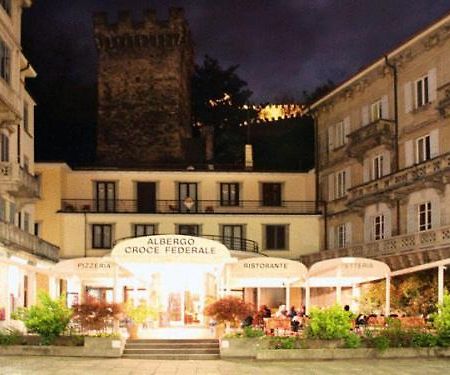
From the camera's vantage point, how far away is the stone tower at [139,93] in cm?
6994

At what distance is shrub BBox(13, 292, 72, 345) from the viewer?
26.9 m

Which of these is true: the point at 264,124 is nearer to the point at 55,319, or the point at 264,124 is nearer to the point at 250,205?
the point at 250,205

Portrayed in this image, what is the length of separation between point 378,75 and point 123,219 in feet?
64.8

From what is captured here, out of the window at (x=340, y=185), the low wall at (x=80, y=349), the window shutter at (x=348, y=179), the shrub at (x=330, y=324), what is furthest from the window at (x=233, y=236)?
the shrub at (x=330, y=324)

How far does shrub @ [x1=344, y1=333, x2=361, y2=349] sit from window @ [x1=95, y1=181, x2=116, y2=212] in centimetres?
3422

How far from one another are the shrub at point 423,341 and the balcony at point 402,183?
1393 cm

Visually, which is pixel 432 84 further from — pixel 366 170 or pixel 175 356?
pixel 175 356

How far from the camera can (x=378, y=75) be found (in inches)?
1849

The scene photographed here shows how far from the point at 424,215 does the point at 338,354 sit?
719 inches

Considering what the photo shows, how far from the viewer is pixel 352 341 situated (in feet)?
85.2

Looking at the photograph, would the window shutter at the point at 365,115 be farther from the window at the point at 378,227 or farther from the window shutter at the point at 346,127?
the window at the point at 378,227

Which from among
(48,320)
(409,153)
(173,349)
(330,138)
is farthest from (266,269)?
(330,138)

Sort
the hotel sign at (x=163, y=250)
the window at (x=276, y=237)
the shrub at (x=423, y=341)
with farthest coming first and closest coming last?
the window at (x=276, y=237)
the hotel sign at (x=163, y=250)
the shrub at (x=423, y=341)

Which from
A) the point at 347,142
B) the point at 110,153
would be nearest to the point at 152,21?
the point at 110,153
